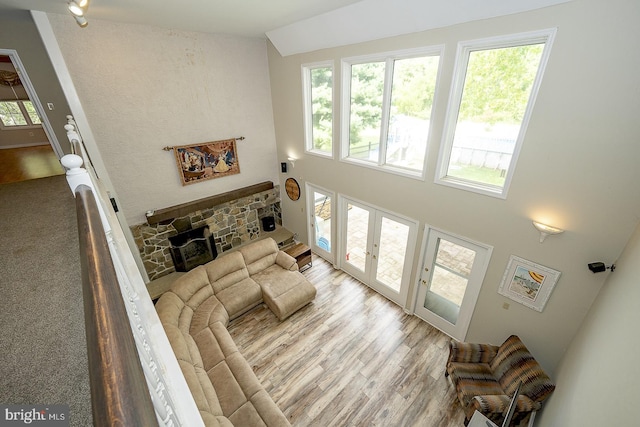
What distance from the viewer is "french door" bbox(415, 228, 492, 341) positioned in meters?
3.83

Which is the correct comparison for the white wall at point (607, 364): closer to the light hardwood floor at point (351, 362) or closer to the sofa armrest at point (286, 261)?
the light hardwood floor at point (351, 362)

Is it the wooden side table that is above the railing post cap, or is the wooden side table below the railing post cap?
below

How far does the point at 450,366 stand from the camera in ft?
12.1

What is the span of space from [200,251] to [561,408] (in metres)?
6.50

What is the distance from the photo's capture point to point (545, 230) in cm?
290

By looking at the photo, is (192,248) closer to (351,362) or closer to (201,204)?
(201,204)

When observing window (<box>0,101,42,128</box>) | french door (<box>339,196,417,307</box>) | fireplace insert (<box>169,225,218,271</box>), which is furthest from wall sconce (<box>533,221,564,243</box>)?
window (<box>0,101,42,128</box>)

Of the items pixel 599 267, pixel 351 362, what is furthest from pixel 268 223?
pixel 599 267

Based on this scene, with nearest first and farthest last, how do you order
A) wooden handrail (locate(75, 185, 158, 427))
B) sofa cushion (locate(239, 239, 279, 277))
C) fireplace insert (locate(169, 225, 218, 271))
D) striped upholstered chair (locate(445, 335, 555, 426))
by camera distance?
wooden handrail (locate(75, 185, 158, 427)) < striped upholstered chair (locate(445, 335, 555, 426)) < sofa cushion (locate(239, 239, 279, 277)) < fireplace insert (locate(169, 225, 218, 271))

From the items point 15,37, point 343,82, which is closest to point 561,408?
point 343,82

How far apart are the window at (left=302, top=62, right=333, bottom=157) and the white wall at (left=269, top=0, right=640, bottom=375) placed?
40.7 inches

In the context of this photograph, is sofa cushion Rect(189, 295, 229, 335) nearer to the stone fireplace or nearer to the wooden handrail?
the stone fireplace

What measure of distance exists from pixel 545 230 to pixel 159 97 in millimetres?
6410

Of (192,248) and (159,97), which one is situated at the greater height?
(159,97)
